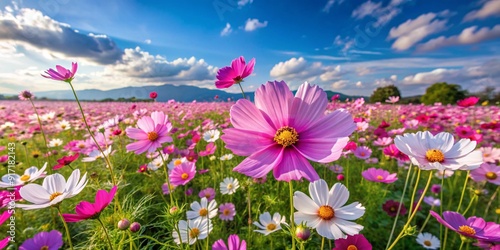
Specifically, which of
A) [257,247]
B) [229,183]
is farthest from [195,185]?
[257,247]

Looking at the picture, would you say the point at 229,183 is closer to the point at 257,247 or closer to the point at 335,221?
the point at 257,247

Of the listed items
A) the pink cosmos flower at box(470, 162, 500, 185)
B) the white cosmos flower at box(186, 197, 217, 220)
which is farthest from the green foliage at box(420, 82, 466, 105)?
the white cosmos flower at box(186, 197, 217, 220)

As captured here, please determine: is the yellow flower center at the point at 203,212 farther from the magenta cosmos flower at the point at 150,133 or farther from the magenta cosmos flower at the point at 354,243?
the magenta cosmos flower at the point at 354,243

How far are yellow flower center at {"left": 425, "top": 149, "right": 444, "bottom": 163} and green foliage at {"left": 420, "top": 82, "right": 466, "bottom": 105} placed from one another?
2206 cm

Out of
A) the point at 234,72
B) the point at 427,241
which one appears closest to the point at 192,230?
the point at 234,72

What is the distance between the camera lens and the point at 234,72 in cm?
71

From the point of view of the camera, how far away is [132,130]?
0.79m

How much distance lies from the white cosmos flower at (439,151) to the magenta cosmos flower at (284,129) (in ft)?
0.49

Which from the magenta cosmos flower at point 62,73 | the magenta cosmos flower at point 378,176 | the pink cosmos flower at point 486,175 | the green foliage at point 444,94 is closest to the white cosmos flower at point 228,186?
the magenta cosmos flower at point 378,176

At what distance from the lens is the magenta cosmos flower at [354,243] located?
2.08ft

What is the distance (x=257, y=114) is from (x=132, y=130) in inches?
19.5

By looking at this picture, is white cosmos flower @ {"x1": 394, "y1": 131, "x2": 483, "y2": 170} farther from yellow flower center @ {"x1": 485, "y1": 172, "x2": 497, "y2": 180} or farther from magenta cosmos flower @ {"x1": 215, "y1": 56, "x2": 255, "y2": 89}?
yellow flower center @ {"x1": 485, "y1": 172, "x2": 497, "y2": 180}

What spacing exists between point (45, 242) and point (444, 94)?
24.0 m

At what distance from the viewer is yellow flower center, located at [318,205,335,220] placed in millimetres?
588
